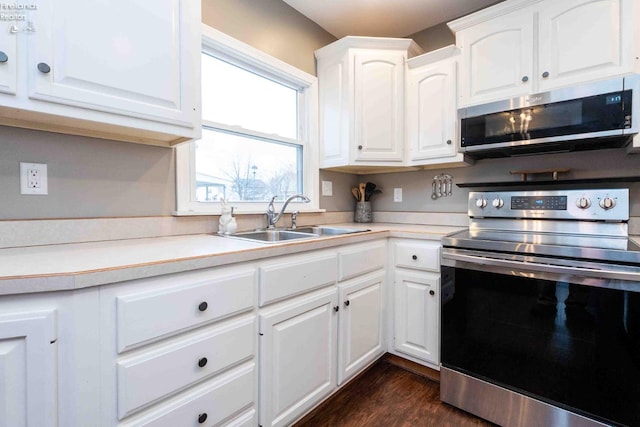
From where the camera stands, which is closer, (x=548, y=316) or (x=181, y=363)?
(x=181, y=363)

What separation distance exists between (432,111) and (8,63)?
6.91ft

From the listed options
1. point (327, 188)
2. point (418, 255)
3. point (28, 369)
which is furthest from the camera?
point (327, 188)

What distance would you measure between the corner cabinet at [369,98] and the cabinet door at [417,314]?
2.86 feet

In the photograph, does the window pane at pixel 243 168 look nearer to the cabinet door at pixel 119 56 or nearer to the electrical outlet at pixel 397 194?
the cabinet door at pixel 119 56

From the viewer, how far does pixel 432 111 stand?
2137 mm

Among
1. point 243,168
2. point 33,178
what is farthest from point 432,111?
point 33,178

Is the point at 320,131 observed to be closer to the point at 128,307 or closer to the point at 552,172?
the point at 552,172

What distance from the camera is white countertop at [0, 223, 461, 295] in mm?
759

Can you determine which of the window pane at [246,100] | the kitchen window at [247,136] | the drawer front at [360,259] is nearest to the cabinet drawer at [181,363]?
the drawer front at [360,259]

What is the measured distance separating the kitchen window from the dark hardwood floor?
3.88 feet

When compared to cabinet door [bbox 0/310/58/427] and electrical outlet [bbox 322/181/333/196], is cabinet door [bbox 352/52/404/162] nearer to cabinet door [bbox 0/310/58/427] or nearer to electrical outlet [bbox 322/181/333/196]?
electrical outlet [bbox 322/181/333/196]

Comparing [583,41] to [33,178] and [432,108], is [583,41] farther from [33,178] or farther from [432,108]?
[33,178]

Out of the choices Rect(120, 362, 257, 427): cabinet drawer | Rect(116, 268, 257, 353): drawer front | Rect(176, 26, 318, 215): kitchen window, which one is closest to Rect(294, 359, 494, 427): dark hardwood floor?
Rect(120, 362, 257, 427): cabinet drawer

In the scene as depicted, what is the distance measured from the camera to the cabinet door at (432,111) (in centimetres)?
206
